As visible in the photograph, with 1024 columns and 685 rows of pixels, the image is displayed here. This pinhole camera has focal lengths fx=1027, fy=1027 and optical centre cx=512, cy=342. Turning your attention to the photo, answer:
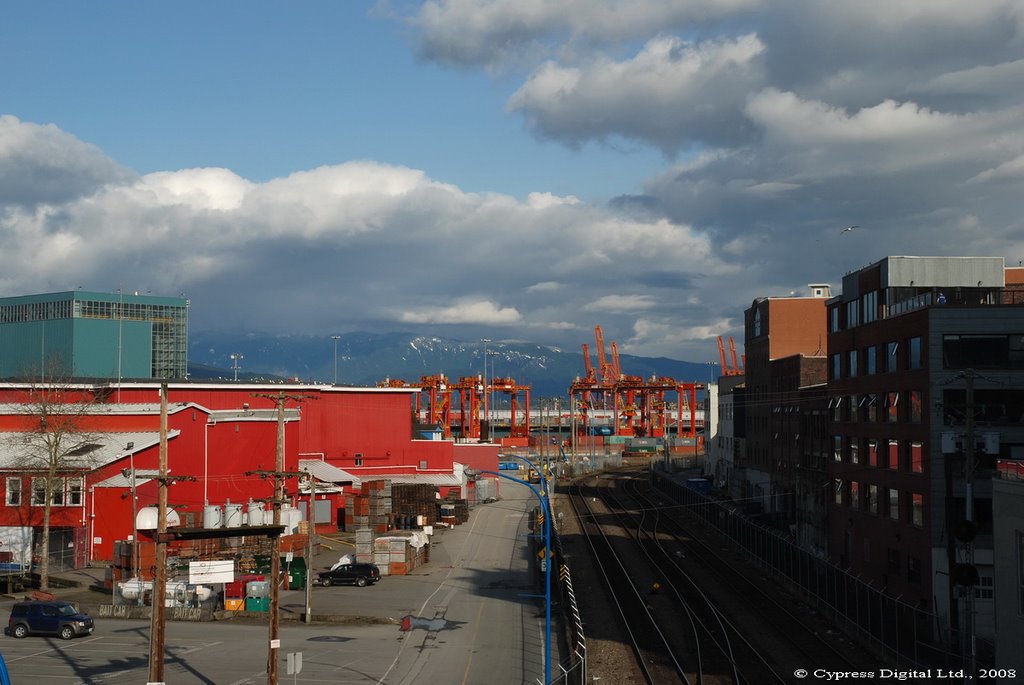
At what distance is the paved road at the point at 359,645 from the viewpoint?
1303 inches

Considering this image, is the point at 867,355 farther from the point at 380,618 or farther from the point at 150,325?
the point at 150,325

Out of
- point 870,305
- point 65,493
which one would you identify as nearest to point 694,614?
point 870,305

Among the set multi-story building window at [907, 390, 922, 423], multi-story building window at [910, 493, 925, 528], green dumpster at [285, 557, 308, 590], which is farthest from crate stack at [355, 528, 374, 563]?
multi-story building window at [907, 390, 922, 423]

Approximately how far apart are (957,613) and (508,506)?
196 ft

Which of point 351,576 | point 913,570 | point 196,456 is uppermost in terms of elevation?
point 196,456

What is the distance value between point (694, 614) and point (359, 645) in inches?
567

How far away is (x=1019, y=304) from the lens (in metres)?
44.9

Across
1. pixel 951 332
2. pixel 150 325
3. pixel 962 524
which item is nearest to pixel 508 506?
pixel 951 332

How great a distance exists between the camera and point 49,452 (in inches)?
2098

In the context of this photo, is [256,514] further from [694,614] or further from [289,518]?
[694,614]

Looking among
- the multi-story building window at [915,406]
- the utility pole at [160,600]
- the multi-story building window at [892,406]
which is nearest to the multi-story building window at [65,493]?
the utility pole at [160,600]

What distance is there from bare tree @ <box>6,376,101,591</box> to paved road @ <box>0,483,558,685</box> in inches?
501

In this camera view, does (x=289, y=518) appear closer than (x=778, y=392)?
Yes

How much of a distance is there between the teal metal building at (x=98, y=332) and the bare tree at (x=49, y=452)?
304 feet
